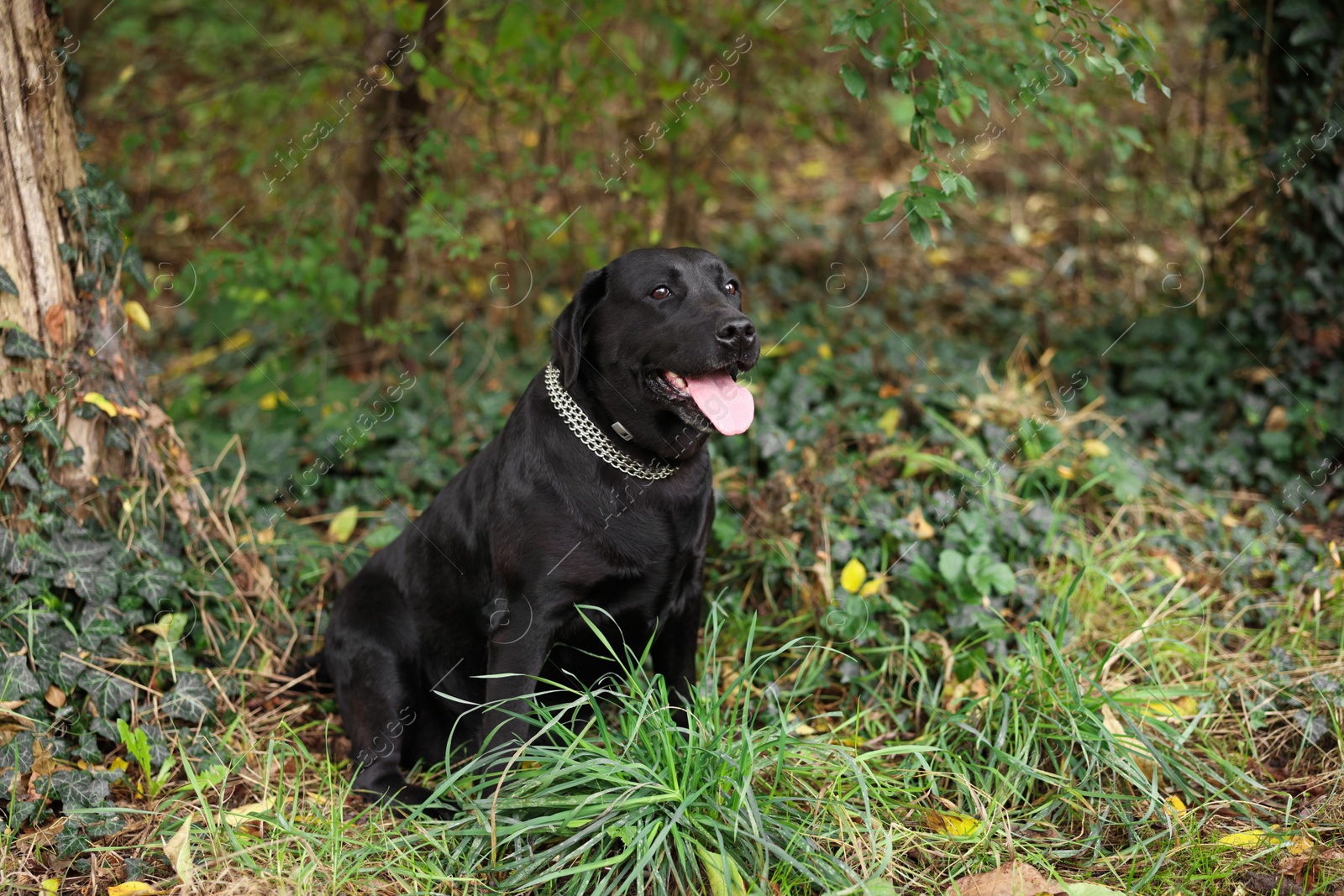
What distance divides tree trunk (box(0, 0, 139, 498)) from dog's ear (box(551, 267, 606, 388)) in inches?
59.5

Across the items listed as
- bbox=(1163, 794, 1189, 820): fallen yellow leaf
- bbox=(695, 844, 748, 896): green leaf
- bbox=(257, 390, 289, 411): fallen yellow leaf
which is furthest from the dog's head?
bbox=(257, 390, 289, 411): fallen yellow leaf

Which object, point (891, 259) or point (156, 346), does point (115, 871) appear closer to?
point (156, 346)

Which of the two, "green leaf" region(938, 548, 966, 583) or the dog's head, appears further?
"green leaf" region(938, 548, 966, 583)

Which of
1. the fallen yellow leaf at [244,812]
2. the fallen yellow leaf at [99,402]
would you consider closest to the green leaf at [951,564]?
the fallen yellow leaf at [244,812]

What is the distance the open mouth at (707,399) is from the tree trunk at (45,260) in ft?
5.87

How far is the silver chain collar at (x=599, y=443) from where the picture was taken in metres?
2.73

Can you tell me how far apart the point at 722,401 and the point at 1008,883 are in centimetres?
132

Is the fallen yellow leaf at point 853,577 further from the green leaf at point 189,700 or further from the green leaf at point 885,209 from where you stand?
the green leaf at point 189,700

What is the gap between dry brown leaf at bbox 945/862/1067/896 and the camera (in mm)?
2412

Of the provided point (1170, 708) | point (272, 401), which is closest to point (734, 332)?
point (1170, 708)

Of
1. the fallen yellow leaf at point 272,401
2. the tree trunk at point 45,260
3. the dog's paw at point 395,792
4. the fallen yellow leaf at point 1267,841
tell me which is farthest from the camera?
the fallen yellow leaf at point 272,401

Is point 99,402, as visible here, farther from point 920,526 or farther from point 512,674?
point 920,526

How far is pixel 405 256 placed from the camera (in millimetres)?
4988

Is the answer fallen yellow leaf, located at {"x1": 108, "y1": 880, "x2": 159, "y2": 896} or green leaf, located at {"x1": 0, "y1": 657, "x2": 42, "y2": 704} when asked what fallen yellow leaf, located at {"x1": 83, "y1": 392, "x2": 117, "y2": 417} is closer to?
green leaf, located at {"x1": 0, "y1": 657, "x2": 42, "y2": 704}
